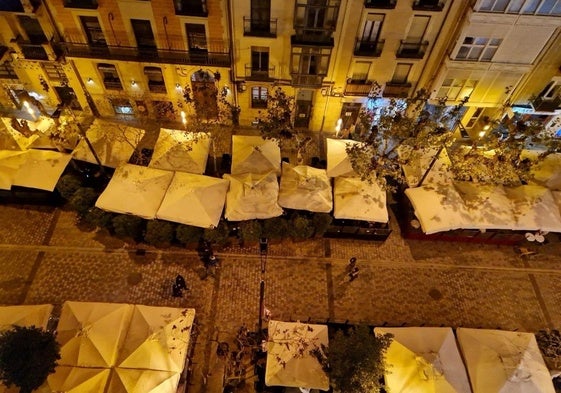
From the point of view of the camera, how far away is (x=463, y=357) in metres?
18.1

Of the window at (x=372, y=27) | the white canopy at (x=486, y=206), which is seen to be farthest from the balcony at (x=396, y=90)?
the white canopy at (x=486, y=206)

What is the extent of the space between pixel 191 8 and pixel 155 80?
5.95 m

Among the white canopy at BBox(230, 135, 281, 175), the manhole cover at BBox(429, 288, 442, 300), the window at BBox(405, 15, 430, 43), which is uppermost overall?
the window at BBox(405, 15, 430, 43)

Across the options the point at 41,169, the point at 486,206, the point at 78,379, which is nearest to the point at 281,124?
the point at 486,206

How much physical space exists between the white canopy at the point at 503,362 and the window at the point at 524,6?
16.7m

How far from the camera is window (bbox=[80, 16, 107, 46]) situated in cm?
2253

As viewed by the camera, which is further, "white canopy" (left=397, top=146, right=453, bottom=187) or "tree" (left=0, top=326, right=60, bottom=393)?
"white canopy" (left=397, top=146, right=453, bottom=187)

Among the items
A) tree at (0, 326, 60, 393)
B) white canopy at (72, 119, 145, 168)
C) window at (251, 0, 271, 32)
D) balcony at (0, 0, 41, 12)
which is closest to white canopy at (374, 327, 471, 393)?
tree at (0, 326, 60, 393)

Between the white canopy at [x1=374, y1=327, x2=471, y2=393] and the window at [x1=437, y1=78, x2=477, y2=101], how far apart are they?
1534cm

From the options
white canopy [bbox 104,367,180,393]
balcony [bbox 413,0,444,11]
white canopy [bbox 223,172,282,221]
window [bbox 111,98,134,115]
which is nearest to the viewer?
white canopy [bbox 104,367,180,393]

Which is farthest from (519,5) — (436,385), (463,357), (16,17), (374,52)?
(16,17)

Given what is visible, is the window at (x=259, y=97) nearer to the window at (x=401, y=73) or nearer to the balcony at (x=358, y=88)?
the balcony at (x=358, y=88)

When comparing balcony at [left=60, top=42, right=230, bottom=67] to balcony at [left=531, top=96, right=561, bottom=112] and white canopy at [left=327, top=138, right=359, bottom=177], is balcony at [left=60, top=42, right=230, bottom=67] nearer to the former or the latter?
white canopy at [left=327, top=138, right=359, bottom=177]

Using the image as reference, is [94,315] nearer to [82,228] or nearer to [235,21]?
[82,228]
